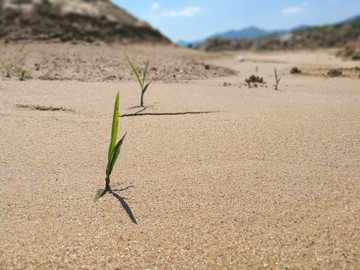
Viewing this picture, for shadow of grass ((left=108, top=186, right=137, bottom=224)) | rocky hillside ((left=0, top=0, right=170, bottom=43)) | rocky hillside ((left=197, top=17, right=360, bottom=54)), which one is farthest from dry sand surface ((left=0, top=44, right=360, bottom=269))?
rocky hillside ((left=197, top=17, right=360, bottom=54))

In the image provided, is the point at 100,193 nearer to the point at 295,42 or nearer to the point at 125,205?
the point at 125,205

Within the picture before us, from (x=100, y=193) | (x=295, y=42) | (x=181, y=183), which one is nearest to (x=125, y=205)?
(x=100, y=193)

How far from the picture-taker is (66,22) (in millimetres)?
4695

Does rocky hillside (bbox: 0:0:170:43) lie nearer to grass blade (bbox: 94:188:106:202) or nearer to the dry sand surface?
the dry sand surface

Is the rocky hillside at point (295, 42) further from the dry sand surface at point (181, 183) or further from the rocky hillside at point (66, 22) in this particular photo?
the dry sand surface at point (181, 183)

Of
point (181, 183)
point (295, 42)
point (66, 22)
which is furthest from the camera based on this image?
point (295, 42)

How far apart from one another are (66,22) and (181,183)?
4349 millimetres

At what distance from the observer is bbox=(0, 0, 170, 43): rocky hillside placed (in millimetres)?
4398

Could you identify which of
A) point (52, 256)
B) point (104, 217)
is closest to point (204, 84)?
point (104, 217)

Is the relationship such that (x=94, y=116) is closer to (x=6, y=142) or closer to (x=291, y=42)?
(x=6, y=142)

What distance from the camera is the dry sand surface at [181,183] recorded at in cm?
83

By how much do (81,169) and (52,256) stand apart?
1.45 ft

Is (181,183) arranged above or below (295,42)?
below

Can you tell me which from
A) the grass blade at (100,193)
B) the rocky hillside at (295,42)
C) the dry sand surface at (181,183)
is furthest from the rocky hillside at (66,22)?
the rocky hillside at (295,42)
